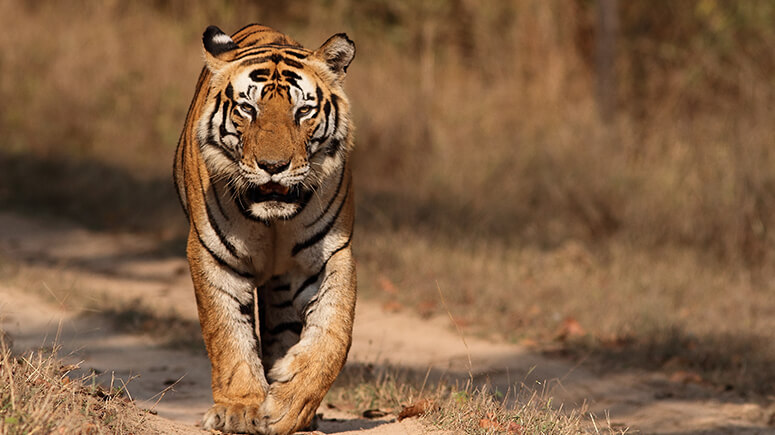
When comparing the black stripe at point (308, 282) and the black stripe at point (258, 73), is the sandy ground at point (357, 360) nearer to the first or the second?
the black stripe at point (308, 282)

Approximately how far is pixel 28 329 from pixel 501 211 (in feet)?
16.1

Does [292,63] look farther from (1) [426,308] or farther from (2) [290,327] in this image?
(1) [426,308]

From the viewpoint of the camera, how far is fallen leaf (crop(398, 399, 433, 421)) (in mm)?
4051

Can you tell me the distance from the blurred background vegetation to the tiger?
2966 mm

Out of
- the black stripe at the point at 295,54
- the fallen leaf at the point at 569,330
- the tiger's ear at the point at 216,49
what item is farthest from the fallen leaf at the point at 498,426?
the fallen leaf at the point at 569,330

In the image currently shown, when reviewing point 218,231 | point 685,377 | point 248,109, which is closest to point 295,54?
point 248,109

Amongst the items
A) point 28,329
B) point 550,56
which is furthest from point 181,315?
point 550,56

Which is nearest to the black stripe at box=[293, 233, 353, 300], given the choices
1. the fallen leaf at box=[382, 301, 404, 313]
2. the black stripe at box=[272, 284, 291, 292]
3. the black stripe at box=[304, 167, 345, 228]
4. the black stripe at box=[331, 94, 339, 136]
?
the black stripe at box=[304, 167, 345, 228]

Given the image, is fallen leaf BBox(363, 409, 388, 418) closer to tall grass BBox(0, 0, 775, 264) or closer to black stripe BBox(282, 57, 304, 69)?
black stripe BBox(282, 57, 304, 69)

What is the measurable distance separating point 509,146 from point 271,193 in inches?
276

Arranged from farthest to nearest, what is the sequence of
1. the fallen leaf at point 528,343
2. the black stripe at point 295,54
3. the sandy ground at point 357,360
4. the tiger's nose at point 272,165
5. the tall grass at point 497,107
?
1. the tall grass at point 497,107
2. the fallen leaf at point 528,343
3. the sandy ground at point 357,360
4. the black stripe at point 295,54
5. the tiger's nose at point 272,165

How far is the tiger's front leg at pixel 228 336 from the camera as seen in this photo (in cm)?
379

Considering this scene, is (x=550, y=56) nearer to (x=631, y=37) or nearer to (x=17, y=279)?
(x=631, y=37)

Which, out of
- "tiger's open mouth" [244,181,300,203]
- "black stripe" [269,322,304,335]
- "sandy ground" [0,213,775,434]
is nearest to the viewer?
"tiger's open mouth" [244,181,300,203]
